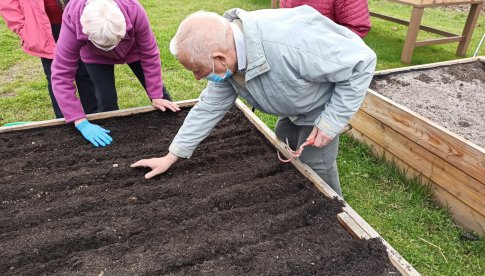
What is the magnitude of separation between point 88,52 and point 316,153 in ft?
5.52

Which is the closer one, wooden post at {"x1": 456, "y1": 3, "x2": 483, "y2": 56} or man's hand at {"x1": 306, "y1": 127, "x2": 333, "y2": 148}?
man's hand at {"x1": 306, "y1": 127, "x2": 333, "y2": 148}

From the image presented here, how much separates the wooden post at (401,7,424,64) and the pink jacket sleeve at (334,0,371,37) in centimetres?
302

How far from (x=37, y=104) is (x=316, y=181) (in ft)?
10.3

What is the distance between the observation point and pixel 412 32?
540cm

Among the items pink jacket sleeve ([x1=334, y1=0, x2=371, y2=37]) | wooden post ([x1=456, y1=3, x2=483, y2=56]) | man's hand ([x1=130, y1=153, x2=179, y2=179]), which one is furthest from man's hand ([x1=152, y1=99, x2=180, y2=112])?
wooden post ([x1=456, y1=3, x2=483, y2=56])

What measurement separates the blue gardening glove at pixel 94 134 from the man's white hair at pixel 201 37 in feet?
4.35

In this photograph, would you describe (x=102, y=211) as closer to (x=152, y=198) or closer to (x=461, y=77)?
(x=152, y=198)

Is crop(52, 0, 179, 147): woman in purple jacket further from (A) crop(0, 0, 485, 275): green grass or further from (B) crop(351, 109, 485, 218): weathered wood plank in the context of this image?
(B) crop(351, 109, 485, 218): weathered wood plank

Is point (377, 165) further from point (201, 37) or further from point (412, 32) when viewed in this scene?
point (412, 32)

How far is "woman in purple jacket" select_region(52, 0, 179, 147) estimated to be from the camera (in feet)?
7.06

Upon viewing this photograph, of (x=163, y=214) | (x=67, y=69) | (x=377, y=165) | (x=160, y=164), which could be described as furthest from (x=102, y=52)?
(x=377, y=165)

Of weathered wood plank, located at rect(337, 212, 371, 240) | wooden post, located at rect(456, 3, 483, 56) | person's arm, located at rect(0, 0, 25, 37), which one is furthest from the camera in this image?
wooden post, located at rect(456, 3, 483, 56)

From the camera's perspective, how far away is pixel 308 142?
1946 mm

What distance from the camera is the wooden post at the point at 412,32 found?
5367mm
